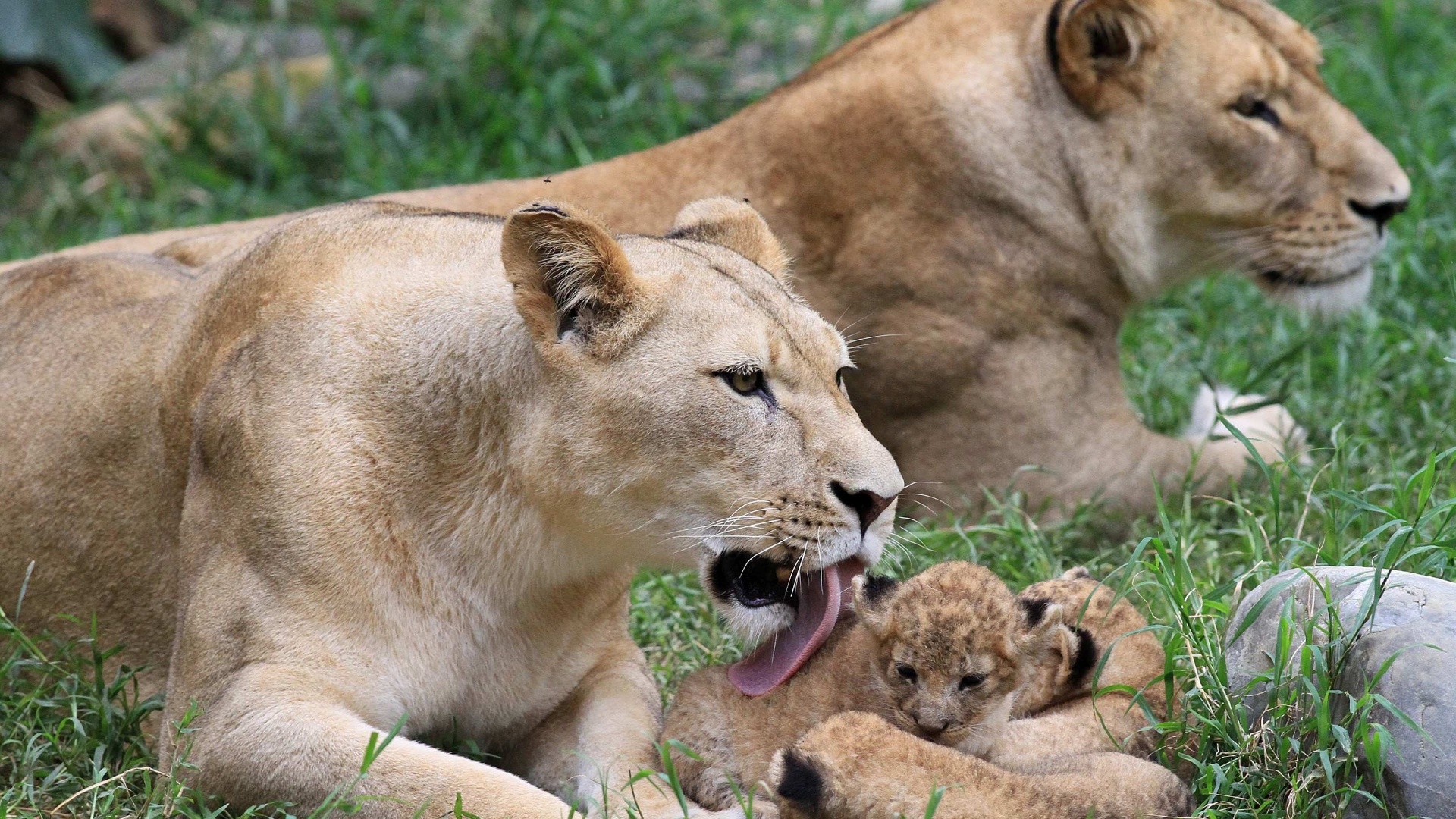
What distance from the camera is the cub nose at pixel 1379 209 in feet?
Answer: 19.9

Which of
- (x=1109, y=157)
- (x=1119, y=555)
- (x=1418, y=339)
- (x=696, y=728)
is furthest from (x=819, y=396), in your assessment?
→ (x=1418, y=339)

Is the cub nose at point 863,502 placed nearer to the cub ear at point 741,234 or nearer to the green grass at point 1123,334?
the green grass at point 1123,334

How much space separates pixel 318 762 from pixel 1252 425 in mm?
3774

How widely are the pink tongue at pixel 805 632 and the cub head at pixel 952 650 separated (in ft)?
0.36

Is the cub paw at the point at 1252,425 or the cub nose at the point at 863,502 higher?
the cub nose at the point at 863,502

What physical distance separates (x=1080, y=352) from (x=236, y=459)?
Result: 116 inches

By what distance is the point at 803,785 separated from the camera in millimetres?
3385

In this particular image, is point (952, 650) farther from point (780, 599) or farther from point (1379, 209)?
point (1379, 209)

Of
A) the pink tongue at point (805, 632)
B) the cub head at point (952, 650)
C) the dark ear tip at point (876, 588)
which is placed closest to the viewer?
the cub head at point (952, 650)

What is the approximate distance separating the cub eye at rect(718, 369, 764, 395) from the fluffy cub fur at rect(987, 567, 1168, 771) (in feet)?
2.40

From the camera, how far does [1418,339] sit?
657 centimetres

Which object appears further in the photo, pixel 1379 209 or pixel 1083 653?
pixel 1379 209

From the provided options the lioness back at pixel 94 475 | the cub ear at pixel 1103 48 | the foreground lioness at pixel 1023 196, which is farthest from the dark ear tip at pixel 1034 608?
the cub ear at pixel 1103 48

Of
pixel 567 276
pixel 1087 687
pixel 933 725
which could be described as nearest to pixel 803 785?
pixel 933 725
